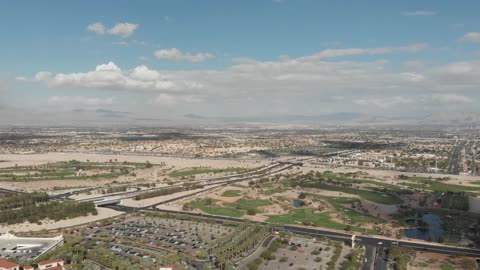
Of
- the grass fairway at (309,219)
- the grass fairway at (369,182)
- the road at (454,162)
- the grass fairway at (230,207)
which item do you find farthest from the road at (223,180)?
the road at (454,162)

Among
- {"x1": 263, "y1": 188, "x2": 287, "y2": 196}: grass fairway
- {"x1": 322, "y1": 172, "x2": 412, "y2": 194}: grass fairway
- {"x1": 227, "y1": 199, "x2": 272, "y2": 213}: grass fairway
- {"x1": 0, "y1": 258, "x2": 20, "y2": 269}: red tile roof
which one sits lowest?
{"x1": 227, "y1": 199, "x2": 272, "y2": 213}: grass fairway

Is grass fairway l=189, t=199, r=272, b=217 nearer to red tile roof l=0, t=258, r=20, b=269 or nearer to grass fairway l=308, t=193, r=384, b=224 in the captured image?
grass fairway l=308, t=193, r=384, b=224

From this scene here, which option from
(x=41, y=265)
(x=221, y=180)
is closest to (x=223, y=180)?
(x=221, y=180)

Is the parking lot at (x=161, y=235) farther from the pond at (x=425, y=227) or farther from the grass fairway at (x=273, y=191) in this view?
the grass fairway at (x=273, y=191)

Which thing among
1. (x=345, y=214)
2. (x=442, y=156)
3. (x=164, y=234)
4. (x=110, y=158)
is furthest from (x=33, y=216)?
(x=442, y=156)

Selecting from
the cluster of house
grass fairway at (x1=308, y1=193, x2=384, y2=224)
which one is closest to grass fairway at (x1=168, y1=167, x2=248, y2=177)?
grass fairway at (x1=308, y1=193, x2=384, y2=224)

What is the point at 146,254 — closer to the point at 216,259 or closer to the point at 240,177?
the point at 216,259
